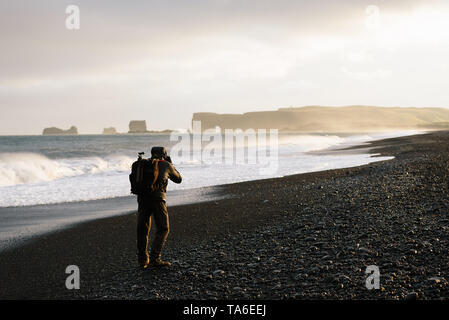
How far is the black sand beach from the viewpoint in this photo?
6.07 m

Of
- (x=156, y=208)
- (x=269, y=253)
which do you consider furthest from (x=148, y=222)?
(x=269, y=253)

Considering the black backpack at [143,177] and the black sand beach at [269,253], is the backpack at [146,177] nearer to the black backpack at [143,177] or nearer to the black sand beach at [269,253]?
the black backpack at [143,177]

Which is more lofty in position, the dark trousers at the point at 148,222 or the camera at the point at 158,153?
A: the camera at the point at 158,153

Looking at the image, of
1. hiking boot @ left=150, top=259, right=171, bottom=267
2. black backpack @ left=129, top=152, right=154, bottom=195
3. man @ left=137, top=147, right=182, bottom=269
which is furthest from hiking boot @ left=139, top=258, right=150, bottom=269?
black backpack @ left=129, top=152, right=154, bottom=195

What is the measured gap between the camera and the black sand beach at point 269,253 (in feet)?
19.9

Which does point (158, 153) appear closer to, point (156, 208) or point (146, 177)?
point (146, 177)

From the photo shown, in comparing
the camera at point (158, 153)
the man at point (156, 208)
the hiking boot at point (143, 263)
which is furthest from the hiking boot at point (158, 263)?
the camera at point (158, 153)

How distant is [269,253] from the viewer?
7.73 meters

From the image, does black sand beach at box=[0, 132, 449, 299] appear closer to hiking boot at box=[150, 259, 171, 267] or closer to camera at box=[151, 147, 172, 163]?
hiking boot at box=[150, 259, 171, 267]

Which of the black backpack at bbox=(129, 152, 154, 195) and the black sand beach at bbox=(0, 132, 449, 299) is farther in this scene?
the black backpack at bbox=(129, 152, 154, 195)
